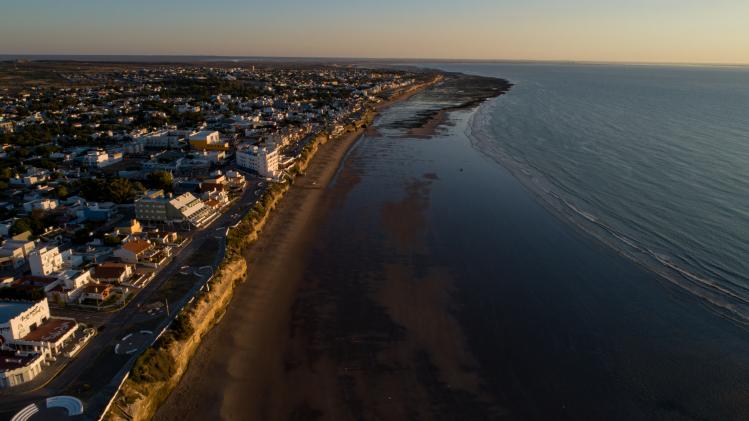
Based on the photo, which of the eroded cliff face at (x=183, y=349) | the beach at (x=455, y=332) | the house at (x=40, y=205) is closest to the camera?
the eroded cliff face at (x=183, y=349)

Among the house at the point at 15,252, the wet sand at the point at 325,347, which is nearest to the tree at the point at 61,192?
the house at the point at 15,252

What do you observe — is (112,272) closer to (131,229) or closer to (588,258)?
(131,229)

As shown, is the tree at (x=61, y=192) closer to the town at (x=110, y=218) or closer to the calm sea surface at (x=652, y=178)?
the town at (x=110, y=218)

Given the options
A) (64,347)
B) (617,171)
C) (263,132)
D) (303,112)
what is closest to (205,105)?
(303,112)

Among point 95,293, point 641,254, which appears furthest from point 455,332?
point 95,293

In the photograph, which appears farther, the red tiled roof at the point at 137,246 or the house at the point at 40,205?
the house at the point at 40,205

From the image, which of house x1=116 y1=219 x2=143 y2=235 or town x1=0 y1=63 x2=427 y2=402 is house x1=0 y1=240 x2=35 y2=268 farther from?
house x1=116 y1=219 x2=143 y2=235

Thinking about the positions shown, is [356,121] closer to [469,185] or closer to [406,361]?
[469,185]

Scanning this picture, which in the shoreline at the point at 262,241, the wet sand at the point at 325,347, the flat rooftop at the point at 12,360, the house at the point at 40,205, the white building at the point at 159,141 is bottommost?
the wet sand at the point at 325,347
